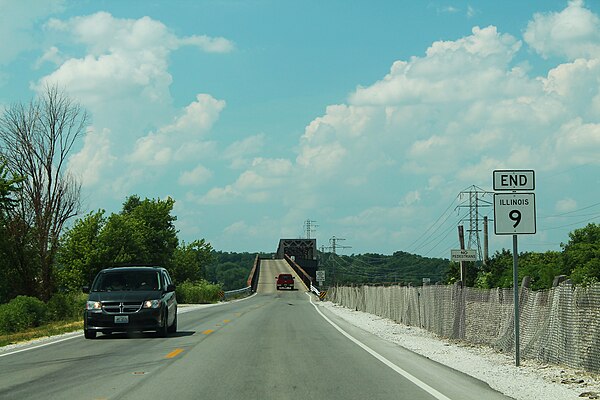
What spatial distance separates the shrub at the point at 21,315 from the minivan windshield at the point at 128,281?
13.9m

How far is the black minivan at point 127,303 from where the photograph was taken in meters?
20.0

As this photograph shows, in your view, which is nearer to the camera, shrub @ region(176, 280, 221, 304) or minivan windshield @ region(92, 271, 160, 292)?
minivan windshield @ region(92, 271, 160, 292)

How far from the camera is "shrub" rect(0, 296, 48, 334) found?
33.7 meters

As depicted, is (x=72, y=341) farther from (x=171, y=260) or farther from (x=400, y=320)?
(x=171, y=260)

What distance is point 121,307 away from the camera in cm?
2005

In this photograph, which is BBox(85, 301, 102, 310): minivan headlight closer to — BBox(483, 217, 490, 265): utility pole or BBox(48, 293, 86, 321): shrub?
BBox(48, 293, 86, 321): shrub

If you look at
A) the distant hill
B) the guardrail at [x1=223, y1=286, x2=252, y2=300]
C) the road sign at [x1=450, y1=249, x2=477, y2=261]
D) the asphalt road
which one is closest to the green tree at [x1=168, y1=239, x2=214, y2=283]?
the guardrail at [x1=223, y1=286, x2=252, y2=300]

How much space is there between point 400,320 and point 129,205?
77.6 m

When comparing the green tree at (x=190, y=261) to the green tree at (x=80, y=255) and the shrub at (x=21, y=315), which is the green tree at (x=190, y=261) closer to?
the green tree at (x=80, y=255)

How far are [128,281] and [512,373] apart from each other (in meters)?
11.7

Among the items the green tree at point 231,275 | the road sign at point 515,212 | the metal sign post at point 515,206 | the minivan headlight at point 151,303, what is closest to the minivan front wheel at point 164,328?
the minivan headlight at point 151,303

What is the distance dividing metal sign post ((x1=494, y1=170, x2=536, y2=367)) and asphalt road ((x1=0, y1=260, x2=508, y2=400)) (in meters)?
2.72

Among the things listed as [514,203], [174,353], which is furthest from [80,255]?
[514,203]

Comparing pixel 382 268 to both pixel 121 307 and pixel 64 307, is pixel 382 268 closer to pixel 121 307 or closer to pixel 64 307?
pixel 64 307
